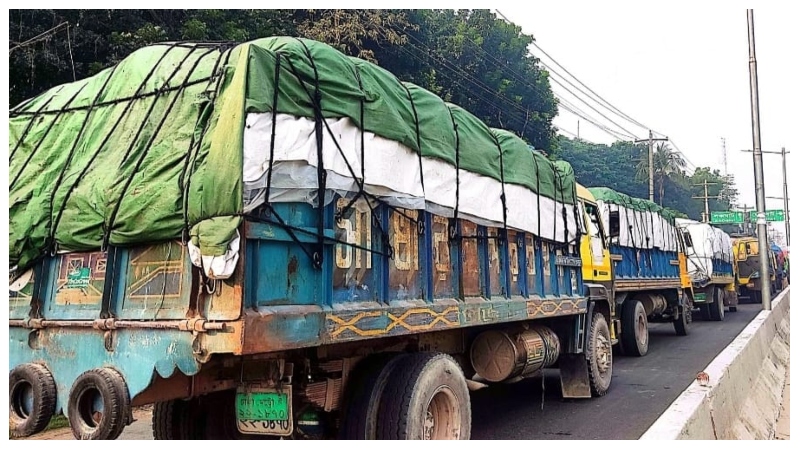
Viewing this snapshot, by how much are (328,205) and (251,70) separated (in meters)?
0.85

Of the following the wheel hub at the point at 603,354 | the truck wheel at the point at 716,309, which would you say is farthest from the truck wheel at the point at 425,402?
the truck wheel at the point at 716,309

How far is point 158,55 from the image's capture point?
412 centimetres

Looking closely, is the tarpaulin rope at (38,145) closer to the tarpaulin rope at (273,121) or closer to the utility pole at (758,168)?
the tarpaulin rope at (273,121)

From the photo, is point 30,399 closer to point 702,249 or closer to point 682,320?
point 682,320

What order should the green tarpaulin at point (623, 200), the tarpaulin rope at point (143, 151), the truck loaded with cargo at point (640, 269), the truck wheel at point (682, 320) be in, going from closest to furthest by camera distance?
the tarpaulin rope at point (143, 151) < the truck loaded with cargo at point (640, 269) < the green tarpaulin at point (623, 200) < the truck wheel at point (682, 320)

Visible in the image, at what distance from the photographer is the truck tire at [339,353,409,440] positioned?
4.10 meters

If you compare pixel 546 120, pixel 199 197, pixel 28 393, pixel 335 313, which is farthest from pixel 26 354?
pixel 546 120

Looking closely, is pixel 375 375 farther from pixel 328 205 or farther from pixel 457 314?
pixel 328 205

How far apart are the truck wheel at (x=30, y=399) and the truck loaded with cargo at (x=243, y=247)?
0.01 meters

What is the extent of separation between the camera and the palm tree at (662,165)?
45031 millimetres

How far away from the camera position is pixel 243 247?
310cm

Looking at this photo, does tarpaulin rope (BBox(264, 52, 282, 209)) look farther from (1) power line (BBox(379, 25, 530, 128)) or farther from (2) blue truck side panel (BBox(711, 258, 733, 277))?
(2) blue truck side panel (BBox(711, 258, 733, 277))

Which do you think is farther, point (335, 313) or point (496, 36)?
point (496, 36)

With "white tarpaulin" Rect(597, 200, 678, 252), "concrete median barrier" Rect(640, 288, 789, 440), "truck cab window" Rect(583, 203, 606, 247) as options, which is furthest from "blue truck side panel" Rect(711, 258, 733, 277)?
"truck cab window" Rect(583, 203, 606, 247)
